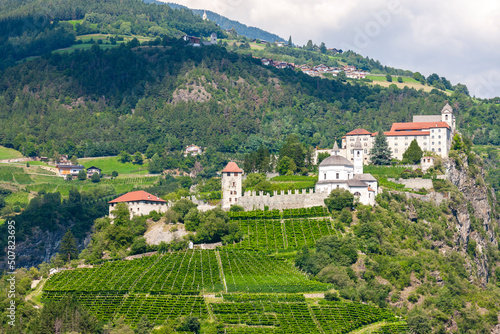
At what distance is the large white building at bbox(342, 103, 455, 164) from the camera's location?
126m

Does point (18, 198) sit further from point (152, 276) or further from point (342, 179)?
point (152, 276)

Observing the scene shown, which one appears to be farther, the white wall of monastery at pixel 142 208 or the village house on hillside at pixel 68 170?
the village house on hillside at pixel 68 170

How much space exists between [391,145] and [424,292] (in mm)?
45045

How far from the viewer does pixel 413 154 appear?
400ft

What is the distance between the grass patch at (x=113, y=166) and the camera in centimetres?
17075

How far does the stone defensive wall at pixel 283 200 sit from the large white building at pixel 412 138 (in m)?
22.2

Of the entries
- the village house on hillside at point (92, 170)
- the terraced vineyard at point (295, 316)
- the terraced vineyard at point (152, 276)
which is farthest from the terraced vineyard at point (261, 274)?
the village house on hillside at point (92, 170)

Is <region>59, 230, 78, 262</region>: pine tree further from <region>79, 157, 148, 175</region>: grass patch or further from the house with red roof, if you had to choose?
<region>79, 157, 148, 175</region>: grass patch

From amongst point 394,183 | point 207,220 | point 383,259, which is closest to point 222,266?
point 207,220

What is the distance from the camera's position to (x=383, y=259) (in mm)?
88938

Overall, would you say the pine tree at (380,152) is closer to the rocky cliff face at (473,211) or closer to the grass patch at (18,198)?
the rocky cliff face at (473,211)

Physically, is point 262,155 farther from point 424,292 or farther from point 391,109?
point 391,109

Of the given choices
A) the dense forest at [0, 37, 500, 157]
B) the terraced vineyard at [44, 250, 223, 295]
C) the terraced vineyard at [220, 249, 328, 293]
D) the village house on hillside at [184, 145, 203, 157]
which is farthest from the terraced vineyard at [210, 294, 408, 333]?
the village house on hillside at [184, 145, 203, 157]

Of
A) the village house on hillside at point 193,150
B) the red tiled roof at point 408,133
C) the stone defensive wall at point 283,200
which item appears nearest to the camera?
the stone defensive wall at point 283,200
